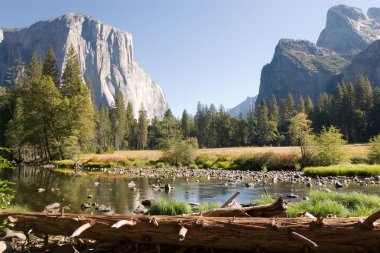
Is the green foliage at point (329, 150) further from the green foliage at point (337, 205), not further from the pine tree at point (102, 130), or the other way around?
the pine tree at point (102, 130)

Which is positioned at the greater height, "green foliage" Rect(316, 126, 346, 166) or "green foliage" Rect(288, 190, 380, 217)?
"green foliage" Rect(316, 126, 346, 166)

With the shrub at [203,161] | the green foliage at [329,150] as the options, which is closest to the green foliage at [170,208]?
the green foliage at [329,150]

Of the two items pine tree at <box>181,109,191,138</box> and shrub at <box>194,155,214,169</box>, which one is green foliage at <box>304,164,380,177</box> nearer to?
shrub at <box>194,155,214,169</box>

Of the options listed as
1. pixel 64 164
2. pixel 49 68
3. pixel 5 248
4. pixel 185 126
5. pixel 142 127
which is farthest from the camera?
pixel 185 126

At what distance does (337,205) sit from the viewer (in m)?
11.8

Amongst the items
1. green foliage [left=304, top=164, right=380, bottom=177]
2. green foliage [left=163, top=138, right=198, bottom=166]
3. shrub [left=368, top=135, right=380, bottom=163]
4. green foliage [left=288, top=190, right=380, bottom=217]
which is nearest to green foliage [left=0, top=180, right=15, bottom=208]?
green foliage [left=288, top=190, right=380, bottom=217]

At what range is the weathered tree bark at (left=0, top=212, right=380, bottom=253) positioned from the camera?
6.23m

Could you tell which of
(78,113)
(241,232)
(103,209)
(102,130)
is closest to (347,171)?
(103,209)

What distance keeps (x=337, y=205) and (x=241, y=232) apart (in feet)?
20.8

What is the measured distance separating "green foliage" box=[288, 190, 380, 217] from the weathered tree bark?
4979 millimetres

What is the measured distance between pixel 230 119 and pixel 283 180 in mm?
76719

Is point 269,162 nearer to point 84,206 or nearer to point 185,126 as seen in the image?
point 84,206

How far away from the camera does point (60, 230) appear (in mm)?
8133

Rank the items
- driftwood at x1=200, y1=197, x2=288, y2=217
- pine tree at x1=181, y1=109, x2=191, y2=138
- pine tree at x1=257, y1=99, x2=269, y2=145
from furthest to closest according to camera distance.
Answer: pine tree at x1=181, y1=109, x2=191, y2=138, pine tree at x1=257, y1=99, x2=269, y2=145, driftwood at x1=200, y1=197, x2=288, y2=217
